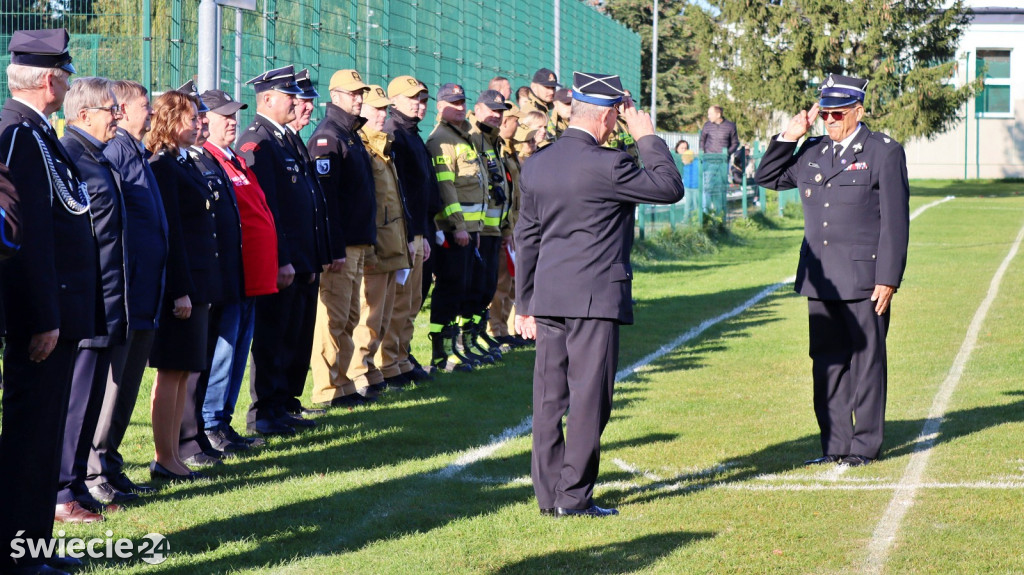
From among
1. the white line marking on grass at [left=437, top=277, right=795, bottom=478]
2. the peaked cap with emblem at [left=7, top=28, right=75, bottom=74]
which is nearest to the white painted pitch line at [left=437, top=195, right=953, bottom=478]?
the white line marking on grass at [left=437, top=277, right=795, bottom=478]

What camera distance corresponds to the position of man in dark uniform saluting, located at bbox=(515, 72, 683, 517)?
619cm

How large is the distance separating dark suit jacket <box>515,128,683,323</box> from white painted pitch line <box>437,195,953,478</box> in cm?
147

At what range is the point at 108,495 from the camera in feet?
20.9

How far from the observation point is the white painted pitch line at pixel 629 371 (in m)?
7.52

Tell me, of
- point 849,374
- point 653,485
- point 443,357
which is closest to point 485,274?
point 443,357

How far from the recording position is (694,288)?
17.7 meters

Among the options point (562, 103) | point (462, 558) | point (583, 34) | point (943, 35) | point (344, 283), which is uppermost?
point (943, 35)

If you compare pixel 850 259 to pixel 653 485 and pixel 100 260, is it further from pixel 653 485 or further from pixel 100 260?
pixel 100 260

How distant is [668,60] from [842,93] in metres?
52.6

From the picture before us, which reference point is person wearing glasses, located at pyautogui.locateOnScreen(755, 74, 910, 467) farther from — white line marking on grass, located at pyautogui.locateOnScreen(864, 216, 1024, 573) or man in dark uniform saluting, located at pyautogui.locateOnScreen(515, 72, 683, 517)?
man in dark uniform saluting, located at pyautogui.locateOnScreen(515, 72, 683, 517)

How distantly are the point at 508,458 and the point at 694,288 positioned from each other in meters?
10.4

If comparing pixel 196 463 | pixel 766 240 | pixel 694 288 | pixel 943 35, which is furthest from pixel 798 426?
pixel 943 35

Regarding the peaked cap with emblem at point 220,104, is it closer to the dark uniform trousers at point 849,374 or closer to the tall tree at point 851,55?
the dark uniform trousers at point 849,374

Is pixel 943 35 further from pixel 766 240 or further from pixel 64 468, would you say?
pixel 64 468
